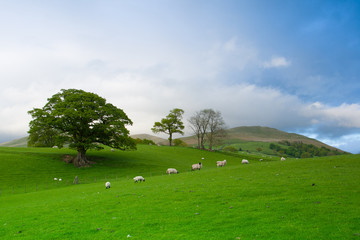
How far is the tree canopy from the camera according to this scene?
4872 centimetres

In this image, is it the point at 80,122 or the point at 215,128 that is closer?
the point at 80,122

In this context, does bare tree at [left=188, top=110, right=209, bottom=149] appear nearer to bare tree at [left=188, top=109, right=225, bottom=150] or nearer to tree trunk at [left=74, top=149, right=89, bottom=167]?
bare tree at [left=188, top=109, right=225, bottom=150]

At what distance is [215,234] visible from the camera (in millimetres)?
9055

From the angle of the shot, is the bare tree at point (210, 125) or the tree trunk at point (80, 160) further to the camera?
the bare tree at point (210, 125)

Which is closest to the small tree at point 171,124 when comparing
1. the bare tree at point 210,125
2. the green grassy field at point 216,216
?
the bare tree at point 210,125

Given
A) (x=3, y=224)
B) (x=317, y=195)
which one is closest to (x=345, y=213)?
(x=317, y=195)

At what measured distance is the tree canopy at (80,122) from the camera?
1918 inches

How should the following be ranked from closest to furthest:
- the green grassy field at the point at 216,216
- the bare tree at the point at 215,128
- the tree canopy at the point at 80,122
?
the green grassy field at the point at 216,216 → the tree canopy at the point at 80,122 → the bare tree at the point at 215,128

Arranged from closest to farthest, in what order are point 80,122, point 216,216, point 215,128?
point 216,216 → point 80,122 → point 215,128

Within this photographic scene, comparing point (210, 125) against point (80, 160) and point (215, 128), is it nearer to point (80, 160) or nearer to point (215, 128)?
point (215, 128)

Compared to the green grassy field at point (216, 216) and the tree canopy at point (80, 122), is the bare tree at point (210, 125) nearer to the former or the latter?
the tree canopy at point (80, 122)

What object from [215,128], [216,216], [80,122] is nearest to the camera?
[216,216]

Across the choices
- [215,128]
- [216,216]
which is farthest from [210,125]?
[216,216]

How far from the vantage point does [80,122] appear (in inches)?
1960
